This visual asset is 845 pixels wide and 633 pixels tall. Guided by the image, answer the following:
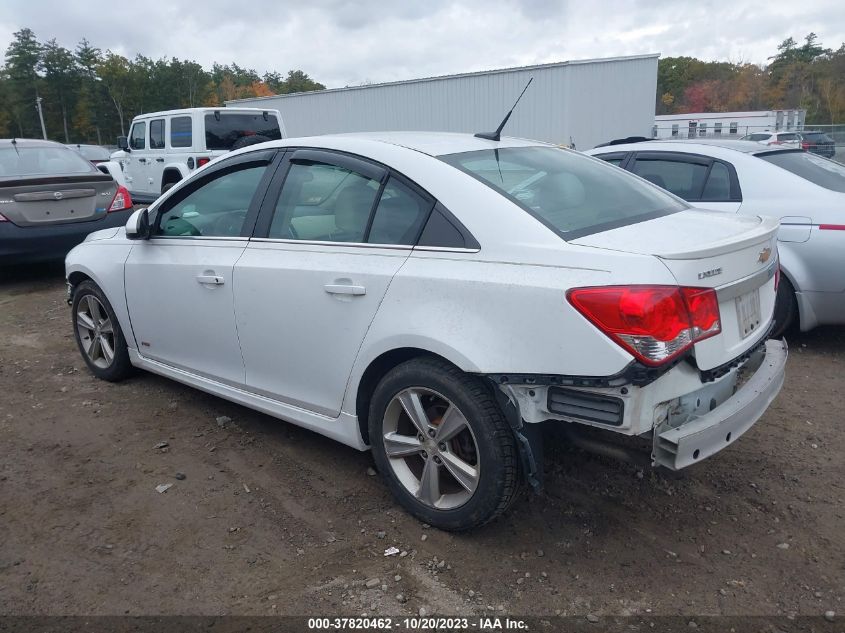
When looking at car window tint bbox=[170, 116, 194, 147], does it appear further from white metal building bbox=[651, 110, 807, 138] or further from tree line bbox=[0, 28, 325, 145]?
tree line bbox=[0, 28, 325, 145]

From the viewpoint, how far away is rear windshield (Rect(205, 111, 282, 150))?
12.3 metres

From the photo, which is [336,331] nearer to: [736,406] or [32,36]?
[736,406]

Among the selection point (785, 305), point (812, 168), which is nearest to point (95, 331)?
point (785, 305)

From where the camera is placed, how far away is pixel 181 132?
41.2 ft

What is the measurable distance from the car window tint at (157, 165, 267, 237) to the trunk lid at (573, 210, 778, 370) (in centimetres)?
193

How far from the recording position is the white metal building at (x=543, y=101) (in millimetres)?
17047

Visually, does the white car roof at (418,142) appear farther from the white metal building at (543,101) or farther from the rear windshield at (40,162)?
the white metal building at (543,101)

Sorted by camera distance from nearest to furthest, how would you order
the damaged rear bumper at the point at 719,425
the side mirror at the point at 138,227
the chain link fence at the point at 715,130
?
the damaged rear bumper at the point at 719,425
the side mirror at the point at 138,227
the chain link fence at the point at 715,130

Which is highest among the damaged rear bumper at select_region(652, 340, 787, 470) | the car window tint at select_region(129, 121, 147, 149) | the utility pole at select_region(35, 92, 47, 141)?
the utility pole at select_region(35, 92, 47, 141)

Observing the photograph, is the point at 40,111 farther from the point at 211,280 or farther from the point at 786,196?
the point at 786,196

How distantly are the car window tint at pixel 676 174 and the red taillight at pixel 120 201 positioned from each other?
604 cm

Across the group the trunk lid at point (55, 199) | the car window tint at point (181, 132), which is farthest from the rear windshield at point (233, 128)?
the trunk lid at point (55, 199)

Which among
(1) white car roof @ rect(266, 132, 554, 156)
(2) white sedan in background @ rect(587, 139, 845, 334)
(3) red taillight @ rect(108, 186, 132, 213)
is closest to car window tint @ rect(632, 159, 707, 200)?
(2) white sedan in background @ rect(587, 139, 845, 334)

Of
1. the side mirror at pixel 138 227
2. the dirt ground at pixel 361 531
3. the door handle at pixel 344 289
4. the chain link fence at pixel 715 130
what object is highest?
the side mirror at pixel 138 227
